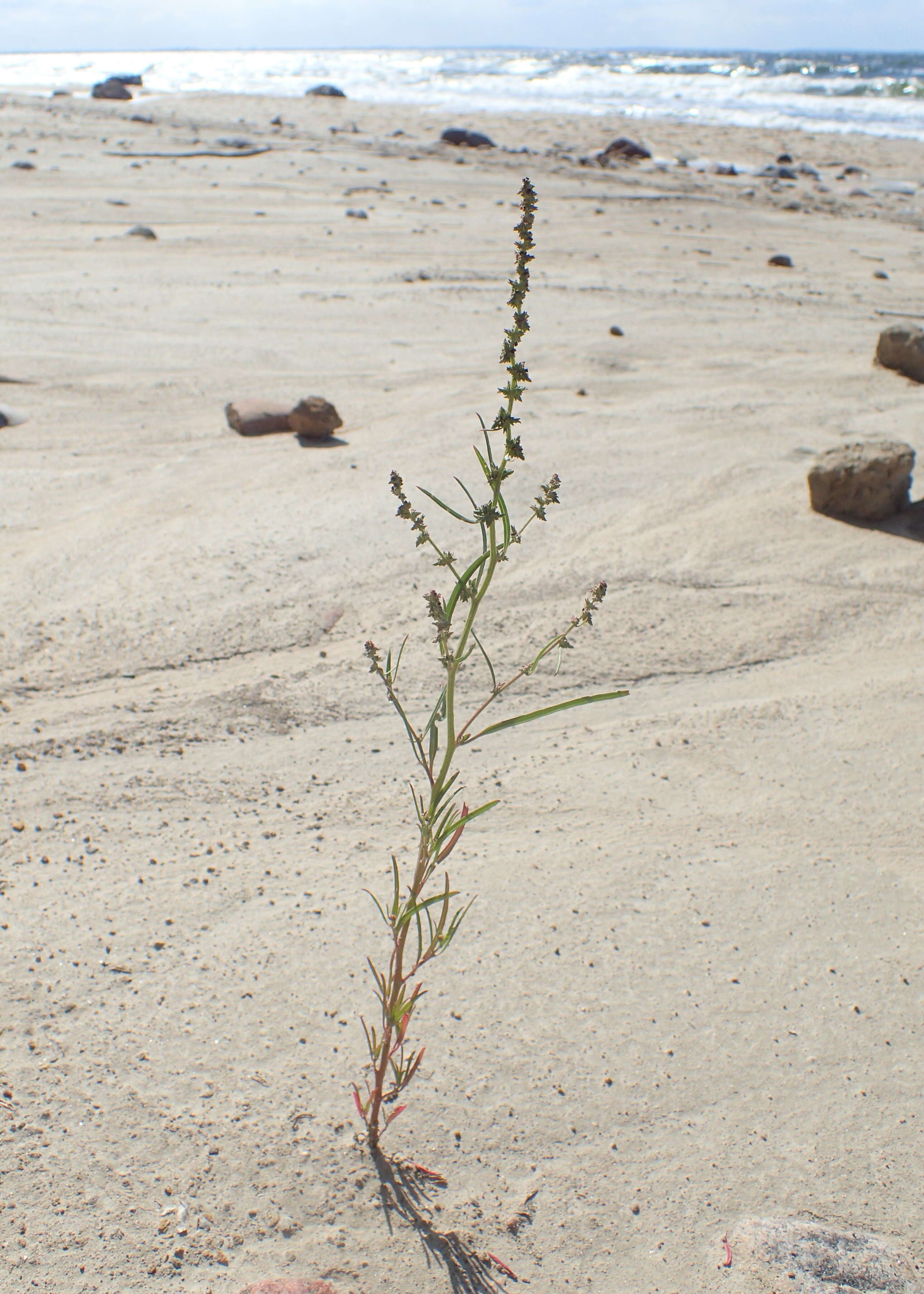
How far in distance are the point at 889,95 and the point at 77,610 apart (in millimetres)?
34993

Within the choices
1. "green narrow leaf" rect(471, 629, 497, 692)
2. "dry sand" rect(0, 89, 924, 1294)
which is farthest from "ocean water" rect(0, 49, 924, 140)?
"green narrow leaf" rect(471, 629, 497, 692)

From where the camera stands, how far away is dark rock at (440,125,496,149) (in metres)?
14.9

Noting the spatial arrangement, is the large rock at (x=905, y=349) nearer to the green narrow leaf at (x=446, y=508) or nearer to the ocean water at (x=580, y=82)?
the green narrow leaf at (x=446, y=508)

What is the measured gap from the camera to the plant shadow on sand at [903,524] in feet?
12.5

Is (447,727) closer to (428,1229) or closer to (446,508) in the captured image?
(446,508)

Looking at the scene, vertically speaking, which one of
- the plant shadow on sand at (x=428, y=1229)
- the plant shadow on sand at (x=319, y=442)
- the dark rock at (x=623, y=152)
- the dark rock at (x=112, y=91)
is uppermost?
the dark rock at (x=112, y=91)

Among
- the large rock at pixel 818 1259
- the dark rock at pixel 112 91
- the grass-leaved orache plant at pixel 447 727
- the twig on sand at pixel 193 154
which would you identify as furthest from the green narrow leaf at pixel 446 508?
the dark rock at pixel 112 91

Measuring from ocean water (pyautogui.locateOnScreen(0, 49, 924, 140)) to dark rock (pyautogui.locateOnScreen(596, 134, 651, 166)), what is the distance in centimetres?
1062

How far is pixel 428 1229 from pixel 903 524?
3.16 m

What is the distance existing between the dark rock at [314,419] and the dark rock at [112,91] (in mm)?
19693

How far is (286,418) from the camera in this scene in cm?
429

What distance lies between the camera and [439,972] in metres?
1.94

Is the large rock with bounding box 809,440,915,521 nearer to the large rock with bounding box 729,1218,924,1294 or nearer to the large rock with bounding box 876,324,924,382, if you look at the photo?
the large rock with bounding box 876,324,924,382

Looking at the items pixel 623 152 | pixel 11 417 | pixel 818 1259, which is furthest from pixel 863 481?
pixel 623 152
